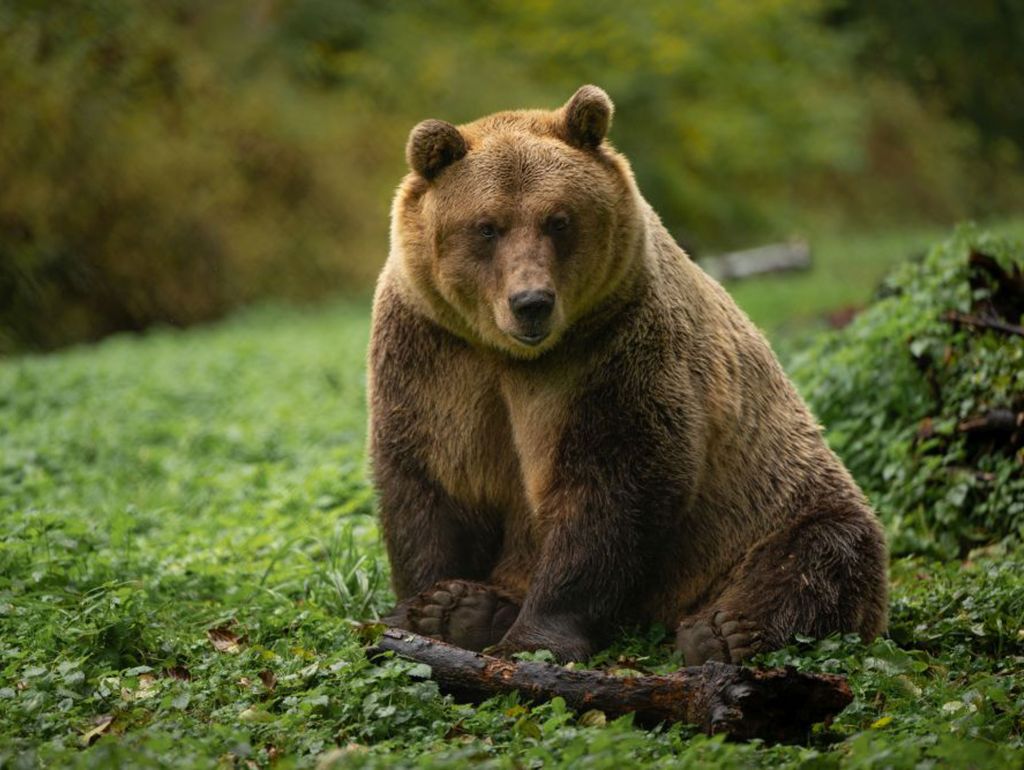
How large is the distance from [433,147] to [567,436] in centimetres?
132

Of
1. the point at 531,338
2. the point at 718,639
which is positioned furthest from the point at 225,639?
the point at 718,639

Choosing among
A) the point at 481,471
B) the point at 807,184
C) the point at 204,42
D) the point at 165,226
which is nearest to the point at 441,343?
the point at 481,471

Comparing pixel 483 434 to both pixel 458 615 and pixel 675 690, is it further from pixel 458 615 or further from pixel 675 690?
pixel 675 690

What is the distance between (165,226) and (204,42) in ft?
12.9

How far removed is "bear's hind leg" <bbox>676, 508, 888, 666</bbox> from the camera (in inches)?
204

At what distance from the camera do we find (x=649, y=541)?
17.5 feet

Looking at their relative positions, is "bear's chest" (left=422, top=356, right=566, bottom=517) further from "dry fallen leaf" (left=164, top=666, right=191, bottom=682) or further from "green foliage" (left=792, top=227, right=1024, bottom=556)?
"green foliage" (left=792, top=227, right=1024, bottom=556)

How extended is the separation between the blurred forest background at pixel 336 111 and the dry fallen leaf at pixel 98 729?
12930 millimetres

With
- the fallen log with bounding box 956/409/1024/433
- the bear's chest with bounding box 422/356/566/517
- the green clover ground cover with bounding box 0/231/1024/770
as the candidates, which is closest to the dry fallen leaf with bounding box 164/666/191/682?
the green clover ground cover with bounding box 0/231/1024/770

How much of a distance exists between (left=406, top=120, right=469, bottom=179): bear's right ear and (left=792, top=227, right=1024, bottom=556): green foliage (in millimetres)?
3146

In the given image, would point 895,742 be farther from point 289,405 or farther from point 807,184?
point 807,184

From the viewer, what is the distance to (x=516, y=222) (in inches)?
207

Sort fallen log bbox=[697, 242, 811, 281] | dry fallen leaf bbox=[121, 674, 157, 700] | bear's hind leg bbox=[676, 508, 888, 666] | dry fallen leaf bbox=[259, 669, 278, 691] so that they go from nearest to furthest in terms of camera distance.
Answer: dry fallen leaf bbox=[121, 674, 157, 700]
dry fallen leaf bbox=[259, 669, 278, 691]
bear's hind leg bbox=[676, 508, 888, 666]
fallen log bbox=[697, 242, 811, 281]

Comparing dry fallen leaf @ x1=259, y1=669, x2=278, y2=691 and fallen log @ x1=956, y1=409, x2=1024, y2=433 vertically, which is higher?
fallen log @ x1=956, y1=409, x2=1024, y2=433
